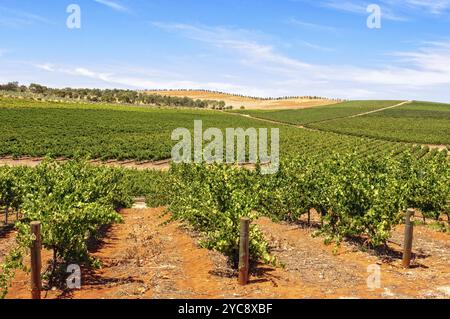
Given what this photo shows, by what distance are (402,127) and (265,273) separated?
9846cm

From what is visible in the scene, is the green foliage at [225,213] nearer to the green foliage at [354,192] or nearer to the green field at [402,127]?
the green foliage at [354,192]

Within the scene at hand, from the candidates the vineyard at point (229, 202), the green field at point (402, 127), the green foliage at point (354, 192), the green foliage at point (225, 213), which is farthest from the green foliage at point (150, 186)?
the green field at point (402, 127)

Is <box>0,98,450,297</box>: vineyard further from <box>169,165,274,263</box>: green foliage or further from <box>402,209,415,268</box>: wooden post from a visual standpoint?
<box>402,209,415,268</box>: wooden post

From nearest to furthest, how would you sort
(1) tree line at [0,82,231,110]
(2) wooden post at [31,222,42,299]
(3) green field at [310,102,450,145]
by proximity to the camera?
(2) wooden post at [31,222,42,299] < (3) green field at [310,102,450,145] < (1) tree line at [0,82,231,110]

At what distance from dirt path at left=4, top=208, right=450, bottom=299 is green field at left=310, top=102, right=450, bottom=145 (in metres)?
70.8

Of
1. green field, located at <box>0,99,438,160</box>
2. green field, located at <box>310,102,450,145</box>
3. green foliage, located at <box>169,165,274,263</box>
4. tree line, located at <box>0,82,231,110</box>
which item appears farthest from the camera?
tree line, located at <box>0,82,231,110</box>

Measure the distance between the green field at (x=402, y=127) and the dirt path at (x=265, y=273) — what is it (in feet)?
232

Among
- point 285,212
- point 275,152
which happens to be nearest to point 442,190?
point 285,212

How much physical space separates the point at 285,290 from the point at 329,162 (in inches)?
468

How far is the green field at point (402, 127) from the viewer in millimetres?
82812

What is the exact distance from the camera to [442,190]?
2133 centimetres

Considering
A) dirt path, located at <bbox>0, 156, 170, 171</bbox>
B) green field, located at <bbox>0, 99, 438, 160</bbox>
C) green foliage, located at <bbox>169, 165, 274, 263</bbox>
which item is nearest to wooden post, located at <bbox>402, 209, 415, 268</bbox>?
green foliage, located at <bbox>169, 165, 274, 263</bbox>

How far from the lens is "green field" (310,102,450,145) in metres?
82.8
